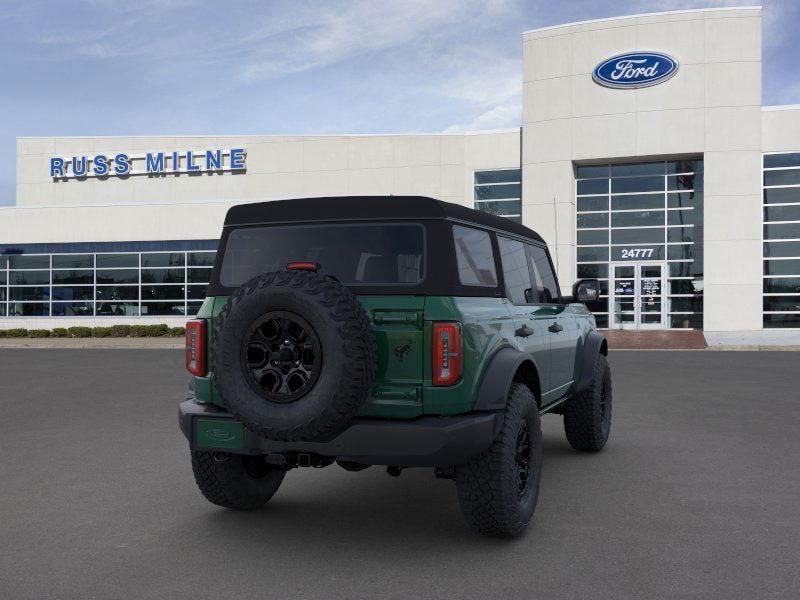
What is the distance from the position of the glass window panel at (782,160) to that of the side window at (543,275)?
1004 inches

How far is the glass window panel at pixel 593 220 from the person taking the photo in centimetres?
3092

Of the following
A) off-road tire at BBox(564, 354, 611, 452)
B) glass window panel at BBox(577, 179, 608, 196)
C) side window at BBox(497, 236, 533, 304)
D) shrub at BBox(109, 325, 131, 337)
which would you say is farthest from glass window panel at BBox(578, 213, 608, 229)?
side window at BBox(497, 236, 533, 304)

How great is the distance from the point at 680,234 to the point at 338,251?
27574mm

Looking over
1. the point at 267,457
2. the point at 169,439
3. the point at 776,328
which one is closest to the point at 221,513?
the point at 267,457

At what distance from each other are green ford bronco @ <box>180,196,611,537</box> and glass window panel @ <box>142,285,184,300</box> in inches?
1229

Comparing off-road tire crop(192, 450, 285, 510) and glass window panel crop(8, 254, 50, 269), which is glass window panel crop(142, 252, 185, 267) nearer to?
glass window panel crop(8, 254, 50, 269)

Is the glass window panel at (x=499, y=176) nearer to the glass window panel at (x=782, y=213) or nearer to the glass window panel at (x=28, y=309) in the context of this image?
the glass window panel at (x=782, y=213)

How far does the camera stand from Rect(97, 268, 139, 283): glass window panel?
35.7 m

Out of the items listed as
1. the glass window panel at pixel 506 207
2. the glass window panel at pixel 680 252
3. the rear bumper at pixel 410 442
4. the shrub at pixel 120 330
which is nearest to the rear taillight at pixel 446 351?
the rear bumper at pixel 410 442

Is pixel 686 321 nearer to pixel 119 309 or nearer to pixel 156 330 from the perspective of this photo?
pixel 156 330

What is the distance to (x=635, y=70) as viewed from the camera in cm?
2914

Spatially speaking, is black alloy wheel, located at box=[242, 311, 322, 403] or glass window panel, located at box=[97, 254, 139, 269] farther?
glass window panel, located at box=[97, 254, 139, 269]

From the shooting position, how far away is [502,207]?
32844mm

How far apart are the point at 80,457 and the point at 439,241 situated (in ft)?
15.2
